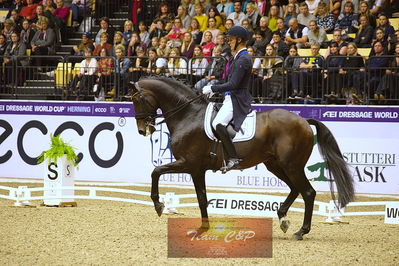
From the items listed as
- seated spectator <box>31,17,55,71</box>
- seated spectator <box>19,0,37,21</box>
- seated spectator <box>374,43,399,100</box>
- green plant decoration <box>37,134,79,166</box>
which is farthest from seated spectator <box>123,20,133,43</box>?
seated spectator <box>374,43,399,100</box>

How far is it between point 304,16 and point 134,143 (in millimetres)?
5082

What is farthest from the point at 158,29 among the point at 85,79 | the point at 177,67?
the point at 177,67

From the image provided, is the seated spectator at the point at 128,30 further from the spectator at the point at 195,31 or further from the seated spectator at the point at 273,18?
the seated spectator at the point at 273,18

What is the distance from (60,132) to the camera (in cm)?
1719

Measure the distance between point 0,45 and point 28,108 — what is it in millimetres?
3592

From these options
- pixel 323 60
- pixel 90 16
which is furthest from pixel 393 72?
pixel 90 16

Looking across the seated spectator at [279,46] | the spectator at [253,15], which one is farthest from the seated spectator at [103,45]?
the seated spectator at [279,46]

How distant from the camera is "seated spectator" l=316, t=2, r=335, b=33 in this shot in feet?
58.1

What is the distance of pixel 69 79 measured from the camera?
17.8 meters

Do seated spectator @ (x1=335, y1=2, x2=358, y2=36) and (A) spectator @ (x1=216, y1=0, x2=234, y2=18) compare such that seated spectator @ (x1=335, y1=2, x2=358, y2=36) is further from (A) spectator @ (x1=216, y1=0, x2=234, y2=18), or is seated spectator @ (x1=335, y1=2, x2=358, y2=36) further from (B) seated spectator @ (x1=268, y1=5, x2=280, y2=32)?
(A) spectator @ (x1=216, y1=0, x2=234, y2=18)

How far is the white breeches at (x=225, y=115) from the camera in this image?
10023 millimetres

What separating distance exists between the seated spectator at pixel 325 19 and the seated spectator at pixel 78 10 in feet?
24.6

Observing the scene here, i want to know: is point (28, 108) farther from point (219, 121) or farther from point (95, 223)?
point (219, 121)

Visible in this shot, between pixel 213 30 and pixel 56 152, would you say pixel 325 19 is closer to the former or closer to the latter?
pixel 213 30
